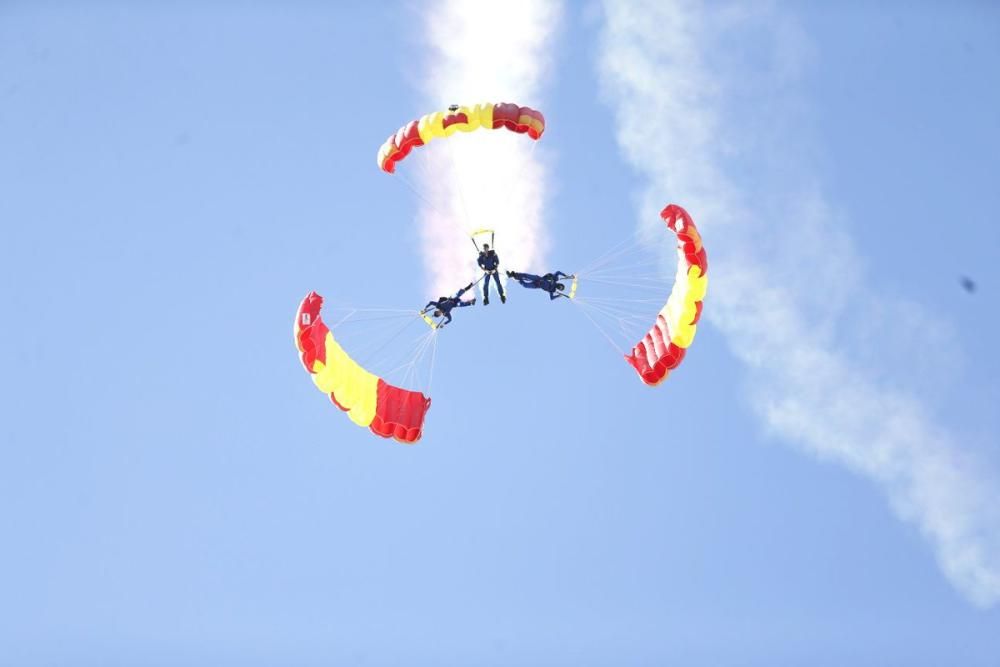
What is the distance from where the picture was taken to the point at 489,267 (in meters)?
30.5

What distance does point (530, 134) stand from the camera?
30.1 m

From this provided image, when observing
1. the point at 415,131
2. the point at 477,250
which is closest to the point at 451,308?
the point at 477,250

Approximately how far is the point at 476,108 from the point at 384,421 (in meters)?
6.35

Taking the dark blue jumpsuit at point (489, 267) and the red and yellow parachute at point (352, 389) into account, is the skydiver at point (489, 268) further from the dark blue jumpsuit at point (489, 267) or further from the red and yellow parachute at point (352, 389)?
the red and yellow parachute at point (352, 389)

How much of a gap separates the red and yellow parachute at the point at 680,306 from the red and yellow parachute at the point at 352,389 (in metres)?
4.55

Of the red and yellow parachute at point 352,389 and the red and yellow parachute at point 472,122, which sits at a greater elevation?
the red and yellow parachute at point 472,122

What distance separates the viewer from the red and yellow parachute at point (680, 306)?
95.7ft

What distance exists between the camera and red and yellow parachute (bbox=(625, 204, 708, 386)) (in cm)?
2917

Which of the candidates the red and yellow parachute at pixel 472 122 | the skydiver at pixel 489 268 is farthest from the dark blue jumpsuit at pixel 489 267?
the red and yellow parachute at pixel 472 122

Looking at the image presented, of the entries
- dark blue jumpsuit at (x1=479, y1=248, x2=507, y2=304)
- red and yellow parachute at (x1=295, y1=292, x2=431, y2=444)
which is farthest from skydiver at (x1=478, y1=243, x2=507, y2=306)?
red and yellow parachute at (x1=295, y1=292, x2=431, y2=444)

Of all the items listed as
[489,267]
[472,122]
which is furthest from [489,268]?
[472,122]

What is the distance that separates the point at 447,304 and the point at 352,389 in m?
2.52

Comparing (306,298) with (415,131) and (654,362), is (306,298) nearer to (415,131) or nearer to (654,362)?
(415,131)

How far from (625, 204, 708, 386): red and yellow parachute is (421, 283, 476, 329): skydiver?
142 inches
